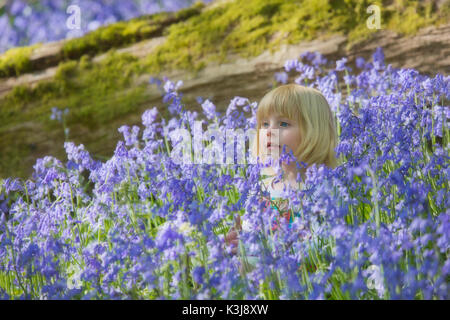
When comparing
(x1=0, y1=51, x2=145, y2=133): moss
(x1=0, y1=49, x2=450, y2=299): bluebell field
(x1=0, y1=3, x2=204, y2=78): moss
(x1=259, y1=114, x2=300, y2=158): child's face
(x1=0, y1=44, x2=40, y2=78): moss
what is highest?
(x1=0, y1=3, x2=204, y2=78): moss

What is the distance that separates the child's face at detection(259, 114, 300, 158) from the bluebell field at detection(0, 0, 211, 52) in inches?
104

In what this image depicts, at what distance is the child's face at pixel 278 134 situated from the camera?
119 inches

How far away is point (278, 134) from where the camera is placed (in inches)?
121

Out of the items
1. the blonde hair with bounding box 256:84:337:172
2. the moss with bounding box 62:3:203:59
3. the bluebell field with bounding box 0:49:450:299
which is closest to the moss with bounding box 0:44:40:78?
the moss with bounding box 62:3:203:59

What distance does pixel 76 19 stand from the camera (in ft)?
16.8

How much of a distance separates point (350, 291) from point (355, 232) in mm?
229

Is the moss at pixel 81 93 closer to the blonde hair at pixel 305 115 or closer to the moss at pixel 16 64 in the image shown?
the moss at pixel 16 64

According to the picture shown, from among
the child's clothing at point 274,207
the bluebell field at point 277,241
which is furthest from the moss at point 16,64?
the child's clothing at point 274,207

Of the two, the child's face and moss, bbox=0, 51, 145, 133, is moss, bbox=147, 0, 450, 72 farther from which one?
the child's face

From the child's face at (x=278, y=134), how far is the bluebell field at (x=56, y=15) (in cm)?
264

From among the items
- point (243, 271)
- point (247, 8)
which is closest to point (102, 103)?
point (247, 8)

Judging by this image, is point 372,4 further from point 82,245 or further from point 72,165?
point 82,245

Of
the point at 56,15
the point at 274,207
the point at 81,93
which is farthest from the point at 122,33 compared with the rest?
the point at 274,207

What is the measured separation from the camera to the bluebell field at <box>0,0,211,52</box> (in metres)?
5.03
